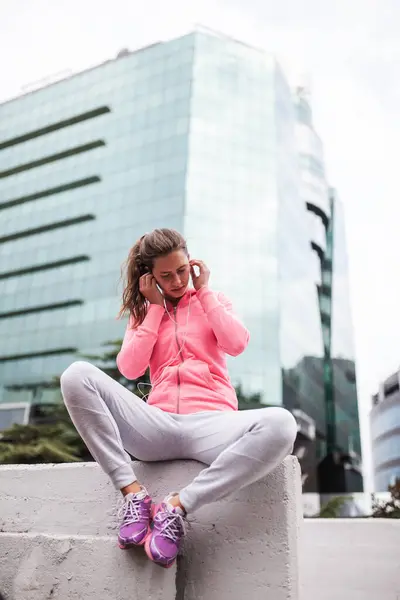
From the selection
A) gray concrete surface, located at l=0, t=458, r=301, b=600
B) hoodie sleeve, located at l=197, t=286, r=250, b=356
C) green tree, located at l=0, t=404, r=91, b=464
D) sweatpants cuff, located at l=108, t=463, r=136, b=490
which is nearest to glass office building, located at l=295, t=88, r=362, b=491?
green tree, located at l=0, t=404, r=91, b=464

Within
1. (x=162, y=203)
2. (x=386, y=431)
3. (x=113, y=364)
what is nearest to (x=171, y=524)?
(x=113, y=364)

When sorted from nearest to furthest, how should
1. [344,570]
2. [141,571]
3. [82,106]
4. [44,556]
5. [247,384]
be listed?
[141,571]
[44,556]
[344,570]
[247,384]
[82,106]

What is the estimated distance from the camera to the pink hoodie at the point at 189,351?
1.94 meters

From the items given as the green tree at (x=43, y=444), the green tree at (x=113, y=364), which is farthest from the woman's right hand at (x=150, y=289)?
the green tree at (x=43, y=444)

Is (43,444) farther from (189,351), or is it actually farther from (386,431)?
(386,431)

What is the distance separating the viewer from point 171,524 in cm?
150

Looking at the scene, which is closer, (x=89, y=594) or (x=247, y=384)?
(x=89, y=594)

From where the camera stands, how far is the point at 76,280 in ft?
104

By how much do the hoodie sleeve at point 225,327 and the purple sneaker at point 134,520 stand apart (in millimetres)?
668

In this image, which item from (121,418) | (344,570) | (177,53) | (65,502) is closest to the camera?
(121,418)

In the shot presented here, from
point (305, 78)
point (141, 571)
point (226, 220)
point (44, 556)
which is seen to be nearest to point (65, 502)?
point (44, 556)

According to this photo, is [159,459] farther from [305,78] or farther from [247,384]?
[305,78]

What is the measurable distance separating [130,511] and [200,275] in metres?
1.02

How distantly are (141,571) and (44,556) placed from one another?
0.37 meters
